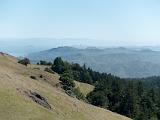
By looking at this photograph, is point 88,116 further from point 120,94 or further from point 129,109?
point 120,94

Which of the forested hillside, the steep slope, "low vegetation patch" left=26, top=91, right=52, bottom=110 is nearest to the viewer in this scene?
the steep slope

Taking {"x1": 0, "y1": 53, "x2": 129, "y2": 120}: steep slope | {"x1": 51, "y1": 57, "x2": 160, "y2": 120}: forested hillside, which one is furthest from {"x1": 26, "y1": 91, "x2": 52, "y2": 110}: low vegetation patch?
{"x1": 51, "y1": 57, "x2": 160, "y2": 120}: forested hillside

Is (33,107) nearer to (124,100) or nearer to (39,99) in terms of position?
(39,99)

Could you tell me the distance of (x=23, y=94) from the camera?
50.5 metres

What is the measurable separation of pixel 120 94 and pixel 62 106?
71.8m

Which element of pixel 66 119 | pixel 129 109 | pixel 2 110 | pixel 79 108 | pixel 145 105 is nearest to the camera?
pixel 2 110

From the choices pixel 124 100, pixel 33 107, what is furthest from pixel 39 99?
pixel 124 100

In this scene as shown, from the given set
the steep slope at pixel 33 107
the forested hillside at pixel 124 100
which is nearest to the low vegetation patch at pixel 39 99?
the steep slope at pixel 33 107

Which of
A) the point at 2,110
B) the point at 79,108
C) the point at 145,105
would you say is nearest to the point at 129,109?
the point at 145,105

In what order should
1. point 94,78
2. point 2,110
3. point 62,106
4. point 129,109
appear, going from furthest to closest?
1. point 94,78
2. point 129,109
3. point 62,106
4. point 2,110

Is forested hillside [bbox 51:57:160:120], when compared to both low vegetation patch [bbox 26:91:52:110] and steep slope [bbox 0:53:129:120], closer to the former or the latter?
steep slope [bbox 0:53:129:120]

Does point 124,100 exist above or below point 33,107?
below

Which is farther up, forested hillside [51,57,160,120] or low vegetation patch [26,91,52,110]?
low vegetation patch [26,91,52,110]

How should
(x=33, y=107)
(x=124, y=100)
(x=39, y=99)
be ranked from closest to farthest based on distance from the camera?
(x=33, y=107) → (x=39, y=99) → (x=124, y=100)
